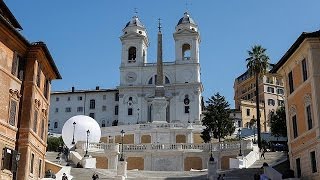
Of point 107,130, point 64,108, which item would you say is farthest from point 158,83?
point 64,108

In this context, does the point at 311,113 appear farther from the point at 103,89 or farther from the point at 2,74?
the point at 103,89

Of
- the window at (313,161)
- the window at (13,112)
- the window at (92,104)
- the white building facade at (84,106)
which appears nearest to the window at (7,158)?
the window at (13,112)

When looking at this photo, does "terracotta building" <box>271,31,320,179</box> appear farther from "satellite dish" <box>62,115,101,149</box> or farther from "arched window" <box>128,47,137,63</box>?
"arched window" <box>128,47,137,63</box>

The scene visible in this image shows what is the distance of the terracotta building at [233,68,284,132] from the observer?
398 ft

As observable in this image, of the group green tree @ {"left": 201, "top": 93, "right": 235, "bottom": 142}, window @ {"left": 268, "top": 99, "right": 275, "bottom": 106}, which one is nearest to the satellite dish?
green tree @ {"left": 201, "top": 93, "right": 235, "bottom": 142}

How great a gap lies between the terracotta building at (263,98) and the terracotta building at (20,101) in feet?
293

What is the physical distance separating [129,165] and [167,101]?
42124mm

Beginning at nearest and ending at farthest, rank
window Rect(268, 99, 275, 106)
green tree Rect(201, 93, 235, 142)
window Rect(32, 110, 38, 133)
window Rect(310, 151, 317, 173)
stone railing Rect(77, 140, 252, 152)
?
window Rect(310, 151, 317, 173), window Rect(32, 110, 38, 133), stone railing Rect(77, 140, 252, 152), green tree Rect(201, 93, 235, 142), window Rect(268, 99, 275, 106)

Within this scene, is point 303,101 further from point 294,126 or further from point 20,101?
point 20,101

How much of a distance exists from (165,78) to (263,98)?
3065cm

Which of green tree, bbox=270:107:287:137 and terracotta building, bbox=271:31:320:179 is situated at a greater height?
green tree, bbox=270:107:287:137

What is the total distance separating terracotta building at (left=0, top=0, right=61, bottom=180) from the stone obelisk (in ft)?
191

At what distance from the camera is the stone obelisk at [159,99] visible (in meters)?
93.8

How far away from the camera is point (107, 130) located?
3406 inches
